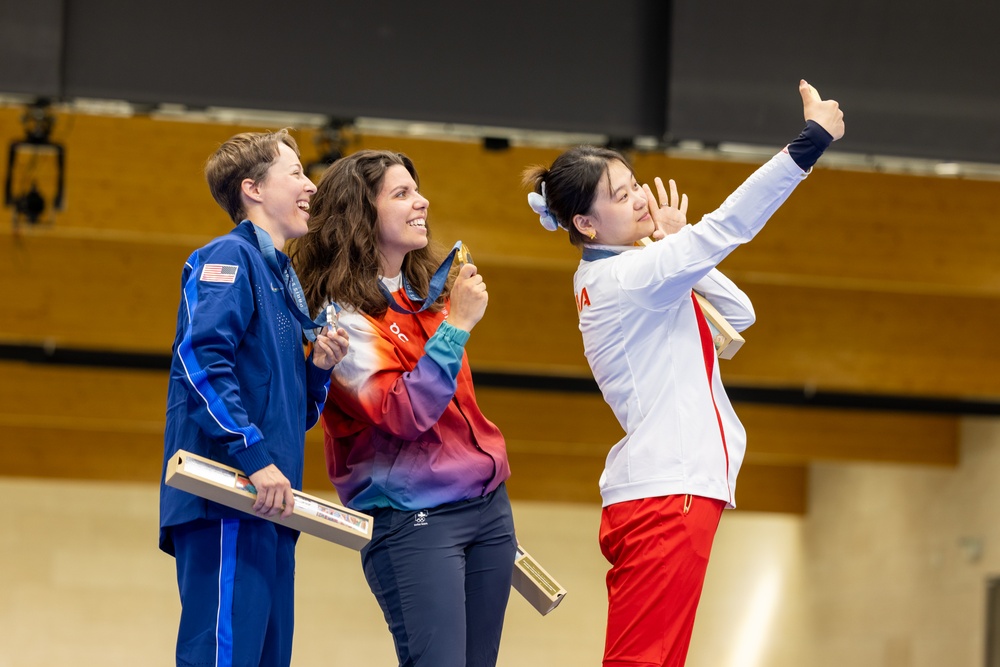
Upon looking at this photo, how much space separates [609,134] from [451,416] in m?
2.00

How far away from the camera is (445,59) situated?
474cm

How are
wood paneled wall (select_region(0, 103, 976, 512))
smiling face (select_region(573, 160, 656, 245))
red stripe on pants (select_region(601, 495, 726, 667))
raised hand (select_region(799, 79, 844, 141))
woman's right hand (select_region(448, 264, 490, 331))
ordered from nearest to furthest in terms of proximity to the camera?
red stripe on pants (select_region(601, 495, 726, 667)) → raised hand (select_region(799, 79, 844, 141)) → woman's right hand (select_region(448, 264, 490, 331)) → smiling face (select_region(573, 160, 656, 245)) → wood paneled wall (select_region(0, 103, 976, 512))

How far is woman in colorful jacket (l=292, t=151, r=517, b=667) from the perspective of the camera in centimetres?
288

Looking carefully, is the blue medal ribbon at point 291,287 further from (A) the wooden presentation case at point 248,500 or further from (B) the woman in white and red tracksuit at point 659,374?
(B) the woman in white and red tracksuit at point 659,374

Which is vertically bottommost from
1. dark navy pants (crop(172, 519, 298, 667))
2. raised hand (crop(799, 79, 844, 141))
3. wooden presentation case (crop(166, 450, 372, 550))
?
dark navy pants (crop(172, 519, 298, 667))

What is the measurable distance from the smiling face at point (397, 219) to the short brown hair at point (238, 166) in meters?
0.29

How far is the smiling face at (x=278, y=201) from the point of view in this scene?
10.0ft

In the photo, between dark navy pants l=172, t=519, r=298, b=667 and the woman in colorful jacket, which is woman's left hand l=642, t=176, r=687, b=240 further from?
dark navy pants l=172, t=519, r=298, b=667

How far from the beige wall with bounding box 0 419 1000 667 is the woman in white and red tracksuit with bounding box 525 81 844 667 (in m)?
9.75

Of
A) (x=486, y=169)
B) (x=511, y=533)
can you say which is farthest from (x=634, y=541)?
(x=486, y=169)

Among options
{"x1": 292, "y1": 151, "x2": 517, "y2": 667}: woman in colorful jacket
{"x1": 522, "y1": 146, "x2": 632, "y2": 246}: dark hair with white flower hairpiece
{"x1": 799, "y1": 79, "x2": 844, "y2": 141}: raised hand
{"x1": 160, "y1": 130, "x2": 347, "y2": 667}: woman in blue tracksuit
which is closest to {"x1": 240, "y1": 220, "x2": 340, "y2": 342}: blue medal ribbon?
{"x1": 160, "y1": 130, "x2": 347, "y2": 667}: woman in blue tracksuit

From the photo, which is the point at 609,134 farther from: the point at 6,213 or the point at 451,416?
the point at 6,213

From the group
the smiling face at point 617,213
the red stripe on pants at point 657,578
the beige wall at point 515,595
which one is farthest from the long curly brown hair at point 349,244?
the beige wall at point 515,595

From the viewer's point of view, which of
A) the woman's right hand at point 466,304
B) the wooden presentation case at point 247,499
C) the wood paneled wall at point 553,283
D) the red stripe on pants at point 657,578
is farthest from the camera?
the wood paneled wall at point 553,283
